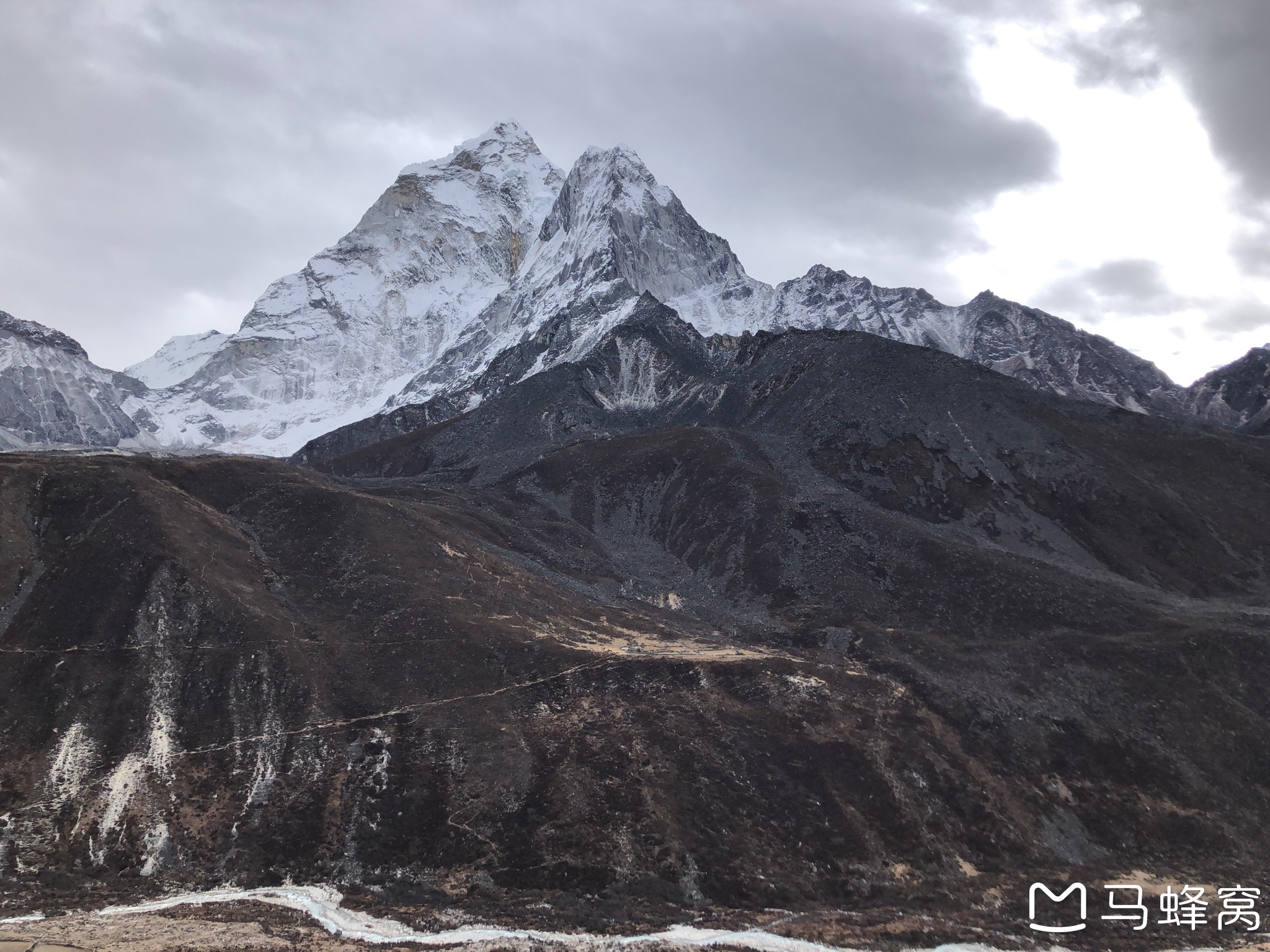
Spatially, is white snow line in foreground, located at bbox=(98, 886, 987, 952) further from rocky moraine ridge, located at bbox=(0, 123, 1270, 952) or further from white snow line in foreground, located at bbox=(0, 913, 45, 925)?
white snow line in foreground, located at bbox=(0, 913, 45, 925)

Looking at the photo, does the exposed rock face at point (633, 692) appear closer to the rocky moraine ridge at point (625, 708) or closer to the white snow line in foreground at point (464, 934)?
the rocky moraine ridge at point (625, 708)

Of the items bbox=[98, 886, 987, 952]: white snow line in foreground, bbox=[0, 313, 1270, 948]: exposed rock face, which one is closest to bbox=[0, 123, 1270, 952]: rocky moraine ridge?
bbox=[0, 313, 1270, 948]: exposed rock face

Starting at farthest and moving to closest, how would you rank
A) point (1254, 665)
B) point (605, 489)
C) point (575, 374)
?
point (575, 374)
point (605, 489)
point (1254, 665)

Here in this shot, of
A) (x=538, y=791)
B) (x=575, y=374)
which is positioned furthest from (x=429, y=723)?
(x=575, y=374)

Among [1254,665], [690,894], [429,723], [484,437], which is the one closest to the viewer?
[690,894]

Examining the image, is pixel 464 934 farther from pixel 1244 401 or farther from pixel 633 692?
pixel 1244 401

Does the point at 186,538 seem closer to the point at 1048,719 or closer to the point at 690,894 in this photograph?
the point at 690,894

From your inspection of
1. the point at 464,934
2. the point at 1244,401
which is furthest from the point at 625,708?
the point at 1244,401
